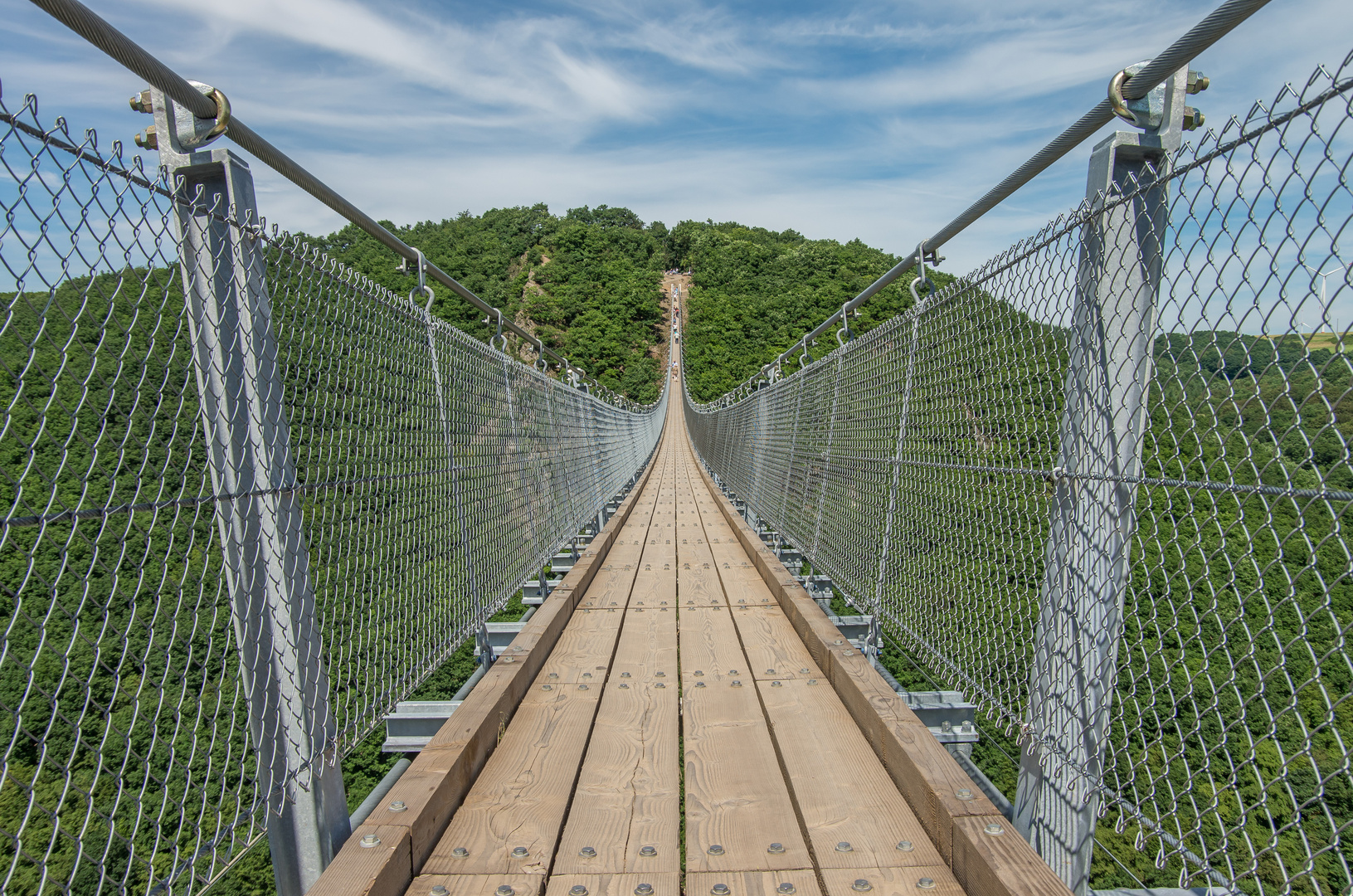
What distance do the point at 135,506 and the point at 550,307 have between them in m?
74.4

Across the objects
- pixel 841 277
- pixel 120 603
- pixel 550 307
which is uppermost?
pixel 841 277

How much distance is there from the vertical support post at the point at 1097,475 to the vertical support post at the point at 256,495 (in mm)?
1446

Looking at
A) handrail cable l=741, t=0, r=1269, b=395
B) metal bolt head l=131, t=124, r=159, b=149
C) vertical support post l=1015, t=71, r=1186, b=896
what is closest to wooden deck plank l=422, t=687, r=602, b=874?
vertical support post l=1015, t=71, r=1186, b=896

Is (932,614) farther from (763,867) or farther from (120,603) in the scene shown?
(120,603)

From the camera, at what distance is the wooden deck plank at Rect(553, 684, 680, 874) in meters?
1.78

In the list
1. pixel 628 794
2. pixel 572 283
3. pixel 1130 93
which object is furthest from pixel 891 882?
pixel 572 283

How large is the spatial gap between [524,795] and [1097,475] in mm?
1441

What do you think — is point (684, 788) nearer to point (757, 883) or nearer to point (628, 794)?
point (628, 794)

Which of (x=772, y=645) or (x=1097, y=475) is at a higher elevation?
(x=1097, y=475)

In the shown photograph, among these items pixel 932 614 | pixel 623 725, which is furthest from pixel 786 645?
pixel 623 725

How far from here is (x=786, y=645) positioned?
3.27 meters

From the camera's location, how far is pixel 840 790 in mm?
2066

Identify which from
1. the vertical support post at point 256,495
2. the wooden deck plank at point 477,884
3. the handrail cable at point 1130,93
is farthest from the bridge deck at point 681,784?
the handrail cable at point 1130,93

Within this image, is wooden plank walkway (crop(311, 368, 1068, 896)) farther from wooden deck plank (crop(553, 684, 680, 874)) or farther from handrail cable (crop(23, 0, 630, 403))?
handrail cable (crop(23, 0, 630, 403))
